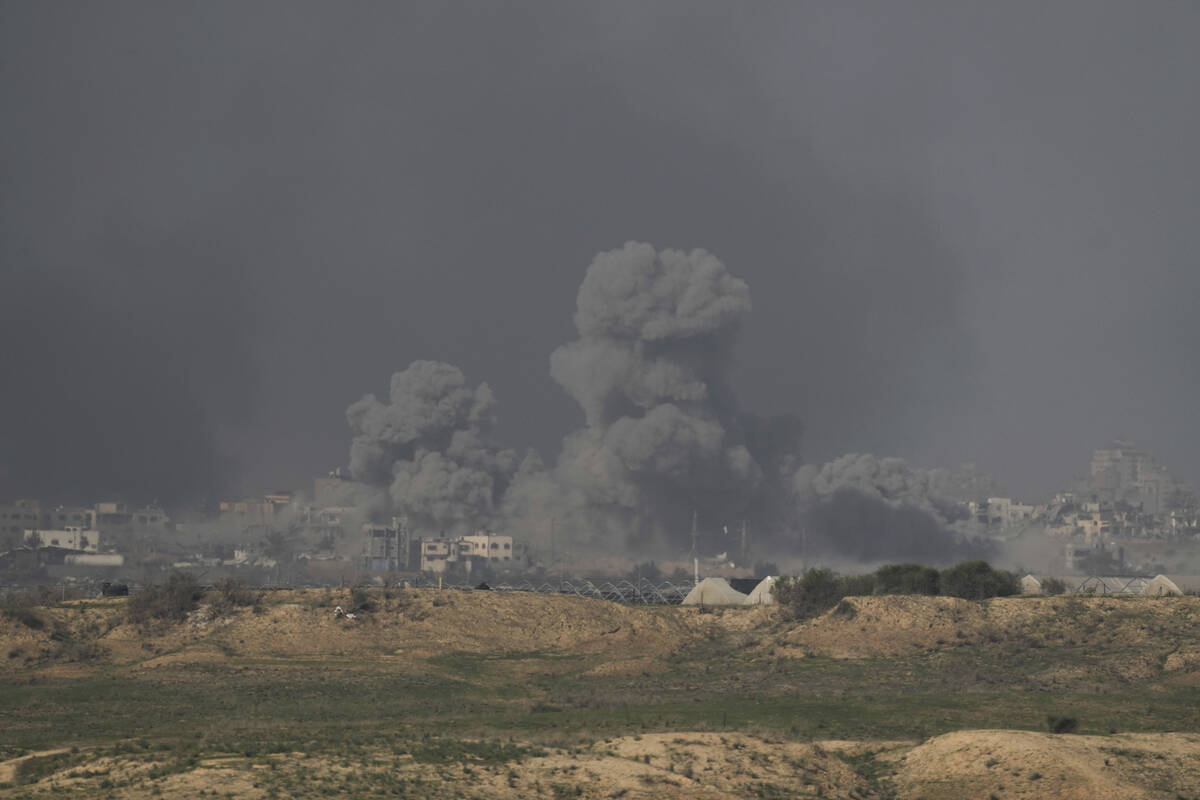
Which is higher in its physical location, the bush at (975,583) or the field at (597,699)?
the bush at (975,583)

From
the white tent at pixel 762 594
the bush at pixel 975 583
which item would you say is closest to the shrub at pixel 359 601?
the white tent at pixel 762 594

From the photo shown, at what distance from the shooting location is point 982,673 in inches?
3076

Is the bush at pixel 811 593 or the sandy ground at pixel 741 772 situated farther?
the bush at pixel 811 593

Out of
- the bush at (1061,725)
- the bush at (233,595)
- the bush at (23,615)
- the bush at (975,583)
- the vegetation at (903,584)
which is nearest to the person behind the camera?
the bush at (1061,725)

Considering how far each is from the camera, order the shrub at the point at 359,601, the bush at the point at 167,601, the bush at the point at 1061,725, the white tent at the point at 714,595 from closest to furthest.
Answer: the bush at the point at 1061,725, the bush at the point at 167,601, the shrub at the point at 359,601, the white tent at the point at 714,595

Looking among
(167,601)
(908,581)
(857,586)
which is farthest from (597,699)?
(908,581)

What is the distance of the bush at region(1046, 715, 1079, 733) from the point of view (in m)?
57.8

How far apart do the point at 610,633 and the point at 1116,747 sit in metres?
46.1

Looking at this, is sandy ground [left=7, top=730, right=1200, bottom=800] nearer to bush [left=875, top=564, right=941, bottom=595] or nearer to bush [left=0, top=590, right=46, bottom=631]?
bush [left=0, top=590, right=46, bottom=631]

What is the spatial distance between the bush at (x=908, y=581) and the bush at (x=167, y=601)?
49.8m

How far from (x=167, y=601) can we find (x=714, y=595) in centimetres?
4779

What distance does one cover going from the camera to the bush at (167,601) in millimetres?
94250

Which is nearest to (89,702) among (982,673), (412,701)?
(412,701)

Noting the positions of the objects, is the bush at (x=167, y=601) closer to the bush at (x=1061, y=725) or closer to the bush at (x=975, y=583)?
the bush at (x=975, y=583)
